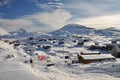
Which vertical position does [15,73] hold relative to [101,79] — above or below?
above

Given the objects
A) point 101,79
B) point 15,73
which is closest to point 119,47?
point 101,79

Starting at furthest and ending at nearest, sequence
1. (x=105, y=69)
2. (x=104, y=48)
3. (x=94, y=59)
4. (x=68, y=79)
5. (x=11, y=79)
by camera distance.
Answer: (x=104, y=48)
(x=94, y=59)
(x=105, y=69)
(x=68, y=79)
(x=11, y=79)

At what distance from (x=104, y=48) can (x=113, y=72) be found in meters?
56.7

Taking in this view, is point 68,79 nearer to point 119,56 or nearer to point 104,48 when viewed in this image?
point 119,56

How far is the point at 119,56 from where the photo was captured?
57.5 m

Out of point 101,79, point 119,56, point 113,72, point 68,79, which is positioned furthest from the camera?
point 119,56

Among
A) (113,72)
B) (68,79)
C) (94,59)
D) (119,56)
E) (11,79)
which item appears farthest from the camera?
(119,56)

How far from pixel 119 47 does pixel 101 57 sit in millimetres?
13820

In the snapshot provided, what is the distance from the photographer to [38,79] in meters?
20.1

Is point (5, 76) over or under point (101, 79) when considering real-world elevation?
over

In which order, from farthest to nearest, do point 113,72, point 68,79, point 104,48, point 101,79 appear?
point 104,48
point 113,72
point 101,79
point 68,79

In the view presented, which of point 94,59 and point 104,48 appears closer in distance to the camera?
point 94,59

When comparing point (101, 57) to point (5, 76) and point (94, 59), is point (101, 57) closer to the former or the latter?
point (94, 59)

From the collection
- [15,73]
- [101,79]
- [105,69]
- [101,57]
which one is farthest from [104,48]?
[15,73]
